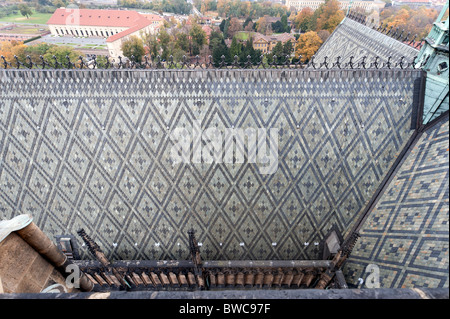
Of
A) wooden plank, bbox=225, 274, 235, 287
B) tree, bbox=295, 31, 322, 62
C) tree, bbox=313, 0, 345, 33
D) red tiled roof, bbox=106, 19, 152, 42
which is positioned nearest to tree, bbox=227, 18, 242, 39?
tree, bbox=313, 0, 345, 33

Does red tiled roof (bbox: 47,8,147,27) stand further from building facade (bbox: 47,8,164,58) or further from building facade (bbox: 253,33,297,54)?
building facade (bbox: 253,33,297,54)

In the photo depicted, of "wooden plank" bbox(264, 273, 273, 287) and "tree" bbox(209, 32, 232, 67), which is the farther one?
"tree" bbox(209, 32, 232, 67)

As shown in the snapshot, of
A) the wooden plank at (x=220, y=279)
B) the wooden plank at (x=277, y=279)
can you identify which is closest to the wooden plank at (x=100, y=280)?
the wooden plank at (x=220, y=279)

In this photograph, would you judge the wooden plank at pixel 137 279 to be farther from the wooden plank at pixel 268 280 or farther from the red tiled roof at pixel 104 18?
the red tiled roof at pixel 104 18

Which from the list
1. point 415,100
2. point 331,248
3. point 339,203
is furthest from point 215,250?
point 415,100

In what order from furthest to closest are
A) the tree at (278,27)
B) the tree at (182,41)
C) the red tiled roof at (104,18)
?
the red tiled roof at (104,18) → the tree at (278,27) → the tree at (182,41)

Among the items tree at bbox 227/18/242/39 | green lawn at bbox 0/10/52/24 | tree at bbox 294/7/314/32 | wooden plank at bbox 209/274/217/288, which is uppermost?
tree at bbox 294/7/314/32
